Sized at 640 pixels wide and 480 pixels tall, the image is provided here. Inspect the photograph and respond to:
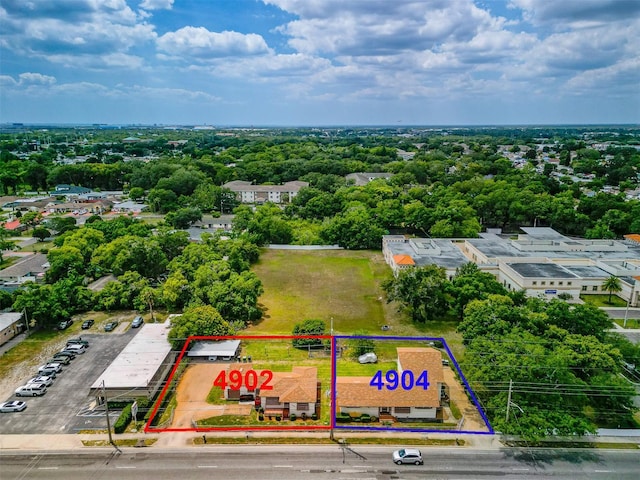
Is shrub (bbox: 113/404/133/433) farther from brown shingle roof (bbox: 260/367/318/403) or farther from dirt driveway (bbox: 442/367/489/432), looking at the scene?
dirt driveway (bbox: 442/367/489/432)

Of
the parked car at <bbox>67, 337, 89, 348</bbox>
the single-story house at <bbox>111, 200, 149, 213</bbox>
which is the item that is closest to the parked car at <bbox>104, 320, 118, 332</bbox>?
the parked car at <bbox>67, 337, 89, 348</bbox>

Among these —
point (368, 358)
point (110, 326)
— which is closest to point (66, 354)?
point (110, 326)

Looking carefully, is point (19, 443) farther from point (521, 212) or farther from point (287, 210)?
point (521, 212)

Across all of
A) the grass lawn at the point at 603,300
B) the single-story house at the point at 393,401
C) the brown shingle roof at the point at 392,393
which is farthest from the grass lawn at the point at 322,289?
the grass lawn at the point at 603,300

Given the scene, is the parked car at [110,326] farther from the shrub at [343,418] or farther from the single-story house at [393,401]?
the shrub at [343,418]

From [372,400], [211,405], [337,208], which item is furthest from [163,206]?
[372,400]

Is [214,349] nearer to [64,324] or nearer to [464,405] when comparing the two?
[64,324]
